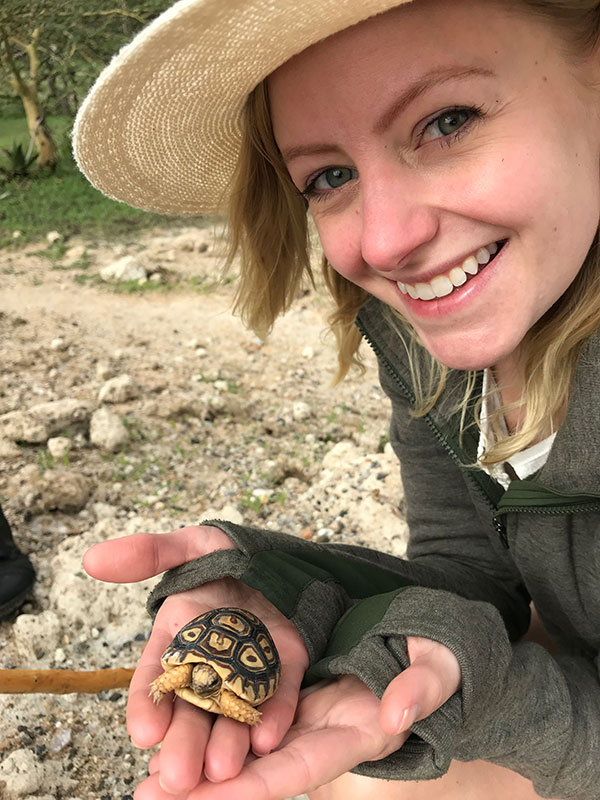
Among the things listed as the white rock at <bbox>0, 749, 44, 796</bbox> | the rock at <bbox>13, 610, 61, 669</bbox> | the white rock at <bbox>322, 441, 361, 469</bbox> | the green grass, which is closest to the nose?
the white rock at <bbox>0, 749, 44, 796</bbox>

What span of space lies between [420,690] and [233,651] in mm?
375

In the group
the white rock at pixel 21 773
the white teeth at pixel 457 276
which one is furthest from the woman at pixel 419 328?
the white rock at pixel 21 773

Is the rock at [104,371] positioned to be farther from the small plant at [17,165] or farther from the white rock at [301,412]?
the small plant at [17,165]

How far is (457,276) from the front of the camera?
1.25 metres

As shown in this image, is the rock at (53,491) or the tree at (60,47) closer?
the rock at (53,491)

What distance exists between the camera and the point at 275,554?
1.43 m

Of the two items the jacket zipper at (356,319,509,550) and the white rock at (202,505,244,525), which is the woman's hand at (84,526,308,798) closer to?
the jacket zipper at (356,319,509,550)

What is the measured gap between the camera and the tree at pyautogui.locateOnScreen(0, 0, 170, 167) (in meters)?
7.57

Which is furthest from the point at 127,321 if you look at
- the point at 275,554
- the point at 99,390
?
the point at 275,554

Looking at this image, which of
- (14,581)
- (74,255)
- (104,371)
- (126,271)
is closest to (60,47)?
(74,255)

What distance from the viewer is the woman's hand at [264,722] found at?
Answer: 37.8 inches

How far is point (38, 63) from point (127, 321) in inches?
204

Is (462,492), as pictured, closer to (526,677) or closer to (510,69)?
(526,677)

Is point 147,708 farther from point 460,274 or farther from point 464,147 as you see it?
point 464,147
